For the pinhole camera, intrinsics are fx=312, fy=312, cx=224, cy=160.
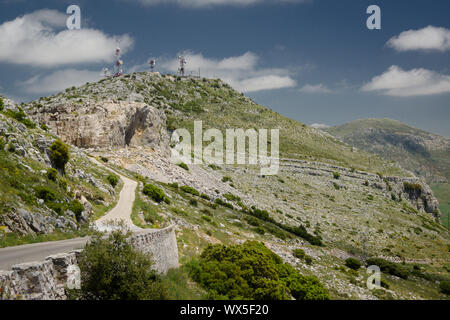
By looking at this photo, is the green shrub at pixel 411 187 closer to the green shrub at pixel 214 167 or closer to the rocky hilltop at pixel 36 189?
the green shrub at pixel 214 167

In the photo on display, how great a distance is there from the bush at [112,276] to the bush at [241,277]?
5.05 m

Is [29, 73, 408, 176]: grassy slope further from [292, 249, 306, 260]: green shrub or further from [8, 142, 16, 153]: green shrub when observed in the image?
[8, 142, 16, 153]: green shrub

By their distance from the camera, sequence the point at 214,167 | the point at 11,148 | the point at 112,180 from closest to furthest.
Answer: the point at 11,148, the point at 112,180, the point at 214,167

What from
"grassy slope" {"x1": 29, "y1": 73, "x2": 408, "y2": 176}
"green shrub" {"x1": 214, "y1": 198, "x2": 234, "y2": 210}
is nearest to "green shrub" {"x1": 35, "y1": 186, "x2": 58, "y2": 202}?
"green shrub" {"x1": 214, "y1": 198, "x2": 234, "y2": 210}

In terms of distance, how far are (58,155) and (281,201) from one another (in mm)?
43164

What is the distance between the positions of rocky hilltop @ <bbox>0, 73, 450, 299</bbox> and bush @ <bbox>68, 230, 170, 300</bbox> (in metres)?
9.02

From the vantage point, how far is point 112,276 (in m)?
12.2

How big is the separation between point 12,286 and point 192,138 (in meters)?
84.7

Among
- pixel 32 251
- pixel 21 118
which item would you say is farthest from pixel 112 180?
pixel 32 251

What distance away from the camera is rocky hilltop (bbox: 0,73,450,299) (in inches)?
1201

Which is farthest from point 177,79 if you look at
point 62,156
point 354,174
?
point 62,156

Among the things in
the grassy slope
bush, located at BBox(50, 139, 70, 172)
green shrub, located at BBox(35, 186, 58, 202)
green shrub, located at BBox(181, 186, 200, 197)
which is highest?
the grassy slope

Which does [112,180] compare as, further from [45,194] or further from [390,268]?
[390,268]

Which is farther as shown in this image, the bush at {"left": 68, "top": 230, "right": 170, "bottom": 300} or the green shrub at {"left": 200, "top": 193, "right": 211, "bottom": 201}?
the green shrub at {"left": 200, "top": 193, "right": 211, "bottom": 201}
